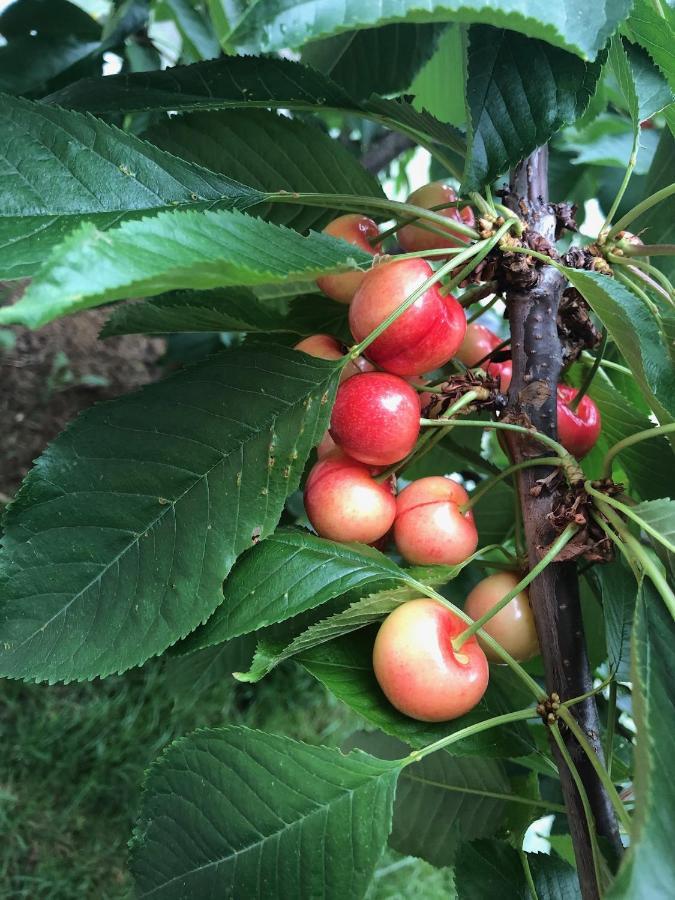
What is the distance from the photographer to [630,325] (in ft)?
1.50

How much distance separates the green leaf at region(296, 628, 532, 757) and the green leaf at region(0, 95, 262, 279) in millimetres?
292

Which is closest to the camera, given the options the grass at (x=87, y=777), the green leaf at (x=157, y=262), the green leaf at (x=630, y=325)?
the green leaf at (x=157, y=262)

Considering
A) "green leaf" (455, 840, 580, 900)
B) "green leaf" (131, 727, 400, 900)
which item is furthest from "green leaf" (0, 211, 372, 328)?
"green leaf" (455, 840, 580, 900)

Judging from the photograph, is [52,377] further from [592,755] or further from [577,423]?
[592,755]

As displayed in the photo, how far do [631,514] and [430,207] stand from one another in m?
0.28

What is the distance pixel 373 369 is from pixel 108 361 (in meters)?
1.32

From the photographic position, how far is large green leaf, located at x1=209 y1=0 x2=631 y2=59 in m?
0.34

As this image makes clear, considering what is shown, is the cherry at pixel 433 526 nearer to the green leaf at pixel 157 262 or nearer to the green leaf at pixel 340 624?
the green leaf at pixel 340 624

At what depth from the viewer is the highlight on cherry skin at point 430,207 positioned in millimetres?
624

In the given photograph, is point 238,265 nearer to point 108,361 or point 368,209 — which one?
point 368,209

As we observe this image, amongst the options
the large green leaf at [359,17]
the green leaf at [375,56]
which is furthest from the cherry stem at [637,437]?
the green leaf at [375,56]

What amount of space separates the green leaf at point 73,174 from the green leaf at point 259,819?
32 cm

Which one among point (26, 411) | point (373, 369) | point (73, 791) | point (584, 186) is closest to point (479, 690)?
point (373, 369)

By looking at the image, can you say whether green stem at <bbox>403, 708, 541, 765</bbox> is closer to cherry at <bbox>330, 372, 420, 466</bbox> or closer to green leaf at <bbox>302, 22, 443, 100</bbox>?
cherry at <bbox>330, 372, 420, 466</bbox>
